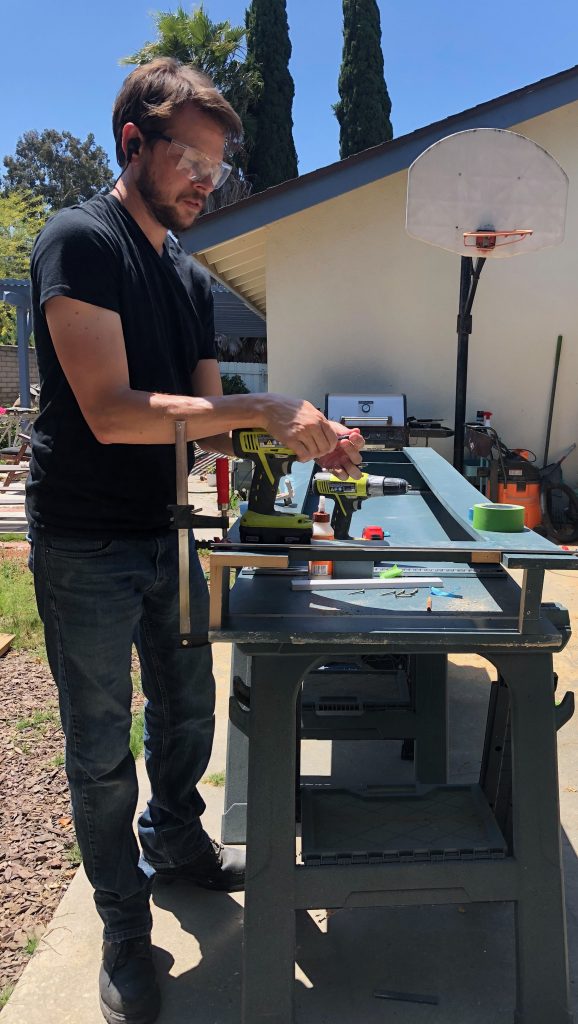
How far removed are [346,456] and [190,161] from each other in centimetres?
78

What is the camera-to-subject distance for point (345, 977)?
6.38 feet

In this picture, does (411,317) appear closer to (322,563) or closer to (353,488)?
(353,488)

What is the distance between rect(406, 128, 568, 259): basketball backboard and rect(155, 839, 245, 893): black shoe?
4.82 meters

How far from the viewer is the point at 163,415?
1603 mm

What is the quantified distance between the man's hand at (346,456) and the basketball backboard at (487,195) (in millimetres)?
4369

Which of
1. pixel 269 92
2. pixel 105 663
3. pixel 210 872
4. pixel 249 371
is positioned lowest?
pixel 210 872

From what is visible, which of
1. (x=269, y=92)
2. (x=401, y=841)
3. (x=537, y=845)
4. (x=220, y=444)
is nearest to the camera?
(x=537, y=845)

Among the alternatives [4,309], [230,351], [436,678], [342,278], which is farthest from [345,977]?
[4,309]

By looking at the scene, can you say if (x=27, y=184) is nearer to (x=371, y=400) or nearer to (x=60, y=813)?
(x=371, y=400)

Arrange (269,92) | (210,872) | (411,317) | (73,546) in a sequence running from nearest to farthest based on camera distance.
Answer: (73,546) < (210,872) < (411,317) < (269,92)

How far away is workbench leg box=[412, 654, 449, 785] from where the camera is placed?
268 centimetres

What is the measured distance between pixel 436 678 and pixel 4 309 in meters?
26.1

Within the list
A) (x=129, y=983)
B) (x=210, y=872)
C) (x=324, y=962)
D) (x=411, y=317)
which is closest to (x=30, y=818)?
(x=210, y=872)

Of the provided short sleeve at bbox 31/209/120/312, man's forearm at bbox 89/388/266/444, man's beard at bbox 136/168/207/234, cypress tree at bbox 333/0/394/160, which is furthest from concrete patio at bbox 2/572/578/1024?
cypress tree at bbox 333/0/394/160
